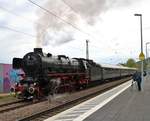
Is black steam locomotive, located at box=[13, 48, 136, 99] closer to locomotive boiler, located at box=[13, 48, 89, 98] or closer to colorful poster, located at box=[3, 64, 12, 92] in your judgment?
locomotive boiler, located at box=[13, 48, 89, 98]

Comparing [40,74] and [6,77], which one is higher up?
[40,74]

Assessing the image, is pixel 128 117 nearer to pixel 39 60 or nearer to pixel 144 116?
pixel 144 116

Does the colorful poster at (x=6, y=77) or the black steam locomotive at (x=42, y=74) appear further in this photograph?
the colorful poster at (x=6, y=77)

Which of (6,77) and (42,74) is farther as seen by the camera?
(6,77)

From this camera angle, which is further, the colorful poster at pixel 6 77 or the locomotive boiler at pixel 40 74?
the colorful poster at pixel 6 77

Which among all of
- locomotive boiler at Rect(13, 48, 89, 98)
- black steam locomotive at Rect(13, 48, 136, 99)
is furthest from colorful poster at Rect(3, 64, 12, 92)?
locomotive boiler at Rect(13, 48, 89, 98)

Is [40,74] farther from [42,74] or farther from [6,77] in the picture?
[6,77]

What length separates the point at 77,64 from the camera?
36594 mm

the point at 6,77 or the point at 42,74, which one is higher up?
the point at 42,74

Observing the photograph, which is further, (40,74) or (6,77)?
(6,77)

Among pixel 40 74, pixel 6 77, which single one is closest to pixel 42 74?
pixel 40 74

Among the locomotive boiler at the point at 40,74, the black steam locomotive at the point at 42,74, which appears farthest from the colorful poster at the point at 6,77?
the locomotive boiler at the point at 40,74

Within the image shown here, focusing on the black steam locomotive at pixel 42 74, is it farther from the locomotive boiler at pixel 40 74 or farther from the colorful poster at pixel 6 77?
the colorful poster at pixel 6 77

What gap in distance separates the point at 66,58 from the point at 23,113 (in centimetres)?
1496
